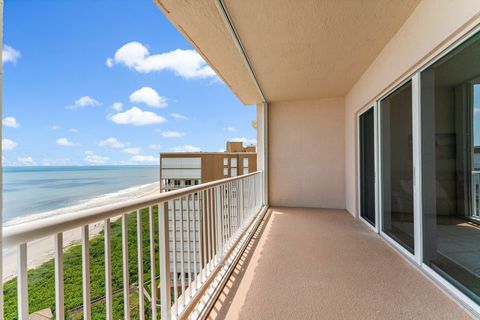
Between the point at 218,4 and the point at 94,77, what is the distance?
15.5m

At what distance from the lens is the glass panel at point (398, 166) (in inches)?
96.7

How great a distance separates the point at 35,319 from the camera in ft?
2.69

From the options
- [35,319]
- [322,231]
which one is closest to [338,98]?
[322,231]

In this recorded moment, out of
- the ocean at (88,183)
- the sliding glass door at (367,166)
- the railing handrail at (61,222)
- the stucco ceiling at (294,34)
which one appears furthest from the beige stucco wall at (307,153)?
the railing handrail at (61,222)

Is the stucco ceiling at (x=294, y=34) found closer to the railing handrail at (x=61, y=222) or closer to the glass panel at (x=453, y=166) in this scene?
the glass panel at (x=453, y=166)

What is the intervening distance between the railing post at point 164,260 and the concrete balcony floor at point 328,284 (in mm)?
506

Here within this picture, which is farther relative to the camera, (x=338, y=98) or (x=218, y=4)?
(x=338, y=98)

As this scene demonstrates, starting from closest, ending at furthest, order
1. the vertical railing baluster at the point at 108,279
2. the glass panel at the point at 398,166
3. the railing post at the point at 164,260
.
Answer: the vertical railing baluster at the point at 108,279
the railing post at the point at 164,260
the glass panel at the point at 398,166

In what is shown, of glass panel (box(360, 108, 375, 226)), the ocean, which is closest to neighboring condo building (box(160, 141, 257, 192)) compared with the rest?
the ocean

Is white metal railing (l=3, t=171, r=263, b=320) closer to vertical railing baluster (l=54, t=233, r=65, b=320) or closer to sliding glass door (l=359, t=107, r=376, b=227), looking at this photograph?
vertical railing baluster (l=54, t=233, r=65, b=320)

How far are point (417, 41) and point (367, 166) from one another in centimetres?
206

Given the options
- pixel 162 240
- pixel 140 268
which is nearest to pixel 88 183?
pixel 162 240

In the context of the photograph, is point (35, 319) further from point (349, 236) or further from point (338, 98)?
point (338, 98)

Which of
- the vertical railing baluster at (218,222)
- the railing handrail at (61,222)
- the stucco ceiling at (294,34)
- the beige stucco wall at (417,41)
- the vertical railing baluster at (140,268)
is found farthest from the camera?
the vertical railing baluster at (218,222)
